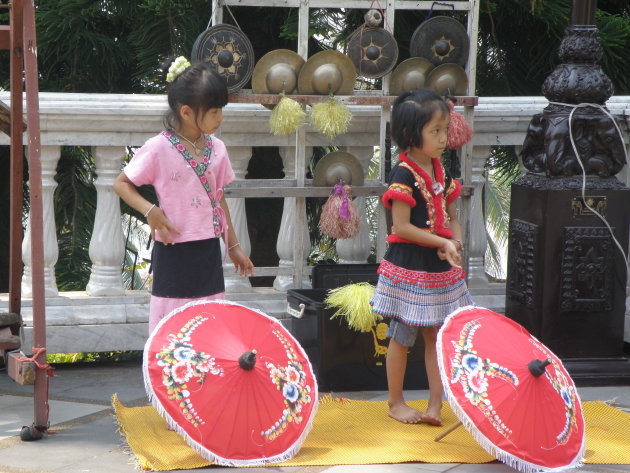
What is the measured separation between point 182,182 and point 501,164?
14.9 ft

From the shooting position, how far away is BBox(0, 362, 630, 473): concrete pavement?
11.6 ft

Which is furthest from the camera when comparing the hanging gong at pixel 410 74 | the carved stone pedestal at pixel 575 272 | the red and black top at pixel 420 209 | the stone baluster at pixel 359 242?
the stone baluster at pixel 359 242

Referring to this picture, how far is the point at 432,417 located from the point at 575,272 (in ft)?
3.59

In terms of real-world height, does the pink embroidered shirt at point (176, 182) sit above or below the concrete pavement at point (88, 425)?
above

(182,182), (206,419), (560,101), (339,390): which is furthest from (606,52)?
(206,419)

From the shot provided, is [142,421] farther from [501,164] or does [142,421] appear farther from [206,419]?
[501,164]

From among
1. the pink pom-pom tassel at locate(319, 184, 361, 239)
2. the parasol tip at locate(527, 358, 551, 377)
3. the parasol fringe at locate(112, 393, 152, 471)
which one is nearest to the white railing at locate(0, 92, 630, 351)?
the pink pom-pom tassel at locate(319, 184, 361, 239)

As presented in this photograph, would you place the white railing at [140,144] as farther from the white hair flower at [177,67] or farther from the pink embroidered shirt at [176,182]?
the pink embroidered shirt at [176,182]

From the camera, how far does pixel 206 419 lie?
11.4 feet

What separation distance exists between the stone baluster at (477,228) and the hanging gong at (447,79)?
45 centimetres

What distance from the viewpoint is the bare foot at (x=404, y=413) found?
4141 mm

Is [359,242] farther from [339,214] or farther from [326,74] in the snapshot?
[326,74]

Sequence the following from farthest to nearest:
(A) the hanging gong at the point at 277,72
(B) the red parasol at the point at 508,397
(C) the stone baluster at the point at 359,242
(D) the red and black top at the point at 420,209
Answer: (C) the stone baluster at the point at 359,242
(A) the hanging gong at the point at 277,72
(D) the red and black top at the point at 420,209
(B) the red parasol at the point at 508,397

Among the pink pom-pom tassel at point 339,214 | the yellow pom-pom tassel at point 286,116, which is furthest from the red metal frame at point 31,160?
the pink pom-pom tassel at point 339,214
